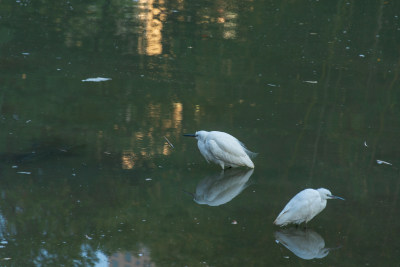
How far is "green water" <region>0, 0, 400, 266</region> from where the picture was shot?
5211 millimetres

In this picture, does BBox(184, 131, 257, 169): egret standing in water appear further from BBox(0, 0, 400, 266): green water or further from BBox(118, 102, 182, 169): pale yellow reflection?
BBox(118, 102, 182, 169): pale yellow reflection

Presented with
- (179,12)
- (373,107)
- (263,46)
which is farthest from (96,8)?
(373,107)

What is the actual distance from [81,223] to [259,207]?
1653 mm

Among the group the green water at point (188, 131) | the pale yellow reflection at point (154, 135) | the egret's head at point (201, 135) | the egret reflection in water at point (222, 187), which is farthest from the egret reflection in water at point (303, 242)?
the pale yellow reflection at point (154, 135)

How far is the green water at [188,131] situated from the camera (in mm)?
5211

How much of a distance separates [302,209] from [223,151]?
1.40 m

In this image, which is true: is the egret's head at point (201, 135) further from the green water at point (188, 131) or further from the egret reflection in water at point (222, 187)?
the egret reflection in water at point (222, 187)

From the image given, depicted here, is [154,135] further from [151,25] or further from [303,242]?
[151,25]

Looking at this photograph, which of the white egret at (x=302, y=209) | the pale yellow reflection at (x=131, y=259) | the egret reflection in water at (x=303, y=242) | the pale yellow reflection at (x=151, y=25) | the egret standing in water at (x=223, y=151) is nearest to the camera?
the pale yellow reflection at (x=131, y=259)

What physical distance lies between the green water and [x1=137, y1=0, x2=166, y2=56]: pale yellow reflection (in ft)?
0.22

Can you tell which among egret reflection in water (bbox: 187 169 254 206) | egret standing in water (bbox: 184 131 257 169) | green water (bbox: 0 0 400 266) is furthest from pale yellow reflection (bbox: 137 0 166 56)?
egret reflection in water (bbox: 187 169 254 206)

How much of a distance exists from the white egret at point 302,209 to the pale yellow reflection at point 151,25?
18.0 feet

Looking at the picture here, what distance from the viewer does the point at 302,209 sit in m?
5.29

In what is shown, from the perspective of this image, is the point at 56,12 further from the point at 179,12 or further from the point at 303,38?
the point at 303,38
